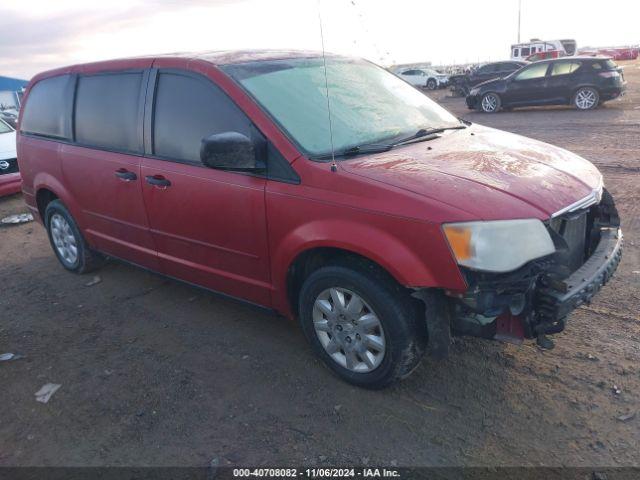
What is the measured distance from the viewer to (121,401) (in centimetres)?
322

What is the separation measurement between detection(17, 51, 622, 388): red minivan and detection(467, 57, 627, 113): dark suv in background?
12696mm

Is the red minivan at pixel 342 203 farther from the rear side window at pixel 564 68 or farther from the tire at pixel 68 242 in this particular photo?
the rear side window at pixel 564 68

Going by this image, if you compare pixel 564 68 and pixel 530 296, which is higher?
pixel 564 68

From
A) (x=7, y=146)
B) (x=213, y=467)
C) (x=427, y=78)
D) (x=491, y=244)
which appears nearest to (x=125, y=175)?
(x=213, y=467)

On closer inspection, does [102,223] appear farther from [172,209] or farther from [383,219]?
[383,219]

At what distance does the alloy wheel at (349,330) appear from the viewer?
2979mm

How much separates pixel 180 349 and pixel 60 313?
1.42 m

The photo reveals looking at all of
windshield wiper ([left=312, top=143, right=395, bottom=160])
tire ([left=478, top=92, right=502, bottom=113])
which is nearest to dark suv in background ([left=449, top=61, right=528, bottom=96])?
tire ([left=478, top=92, right=502, bottom=113])

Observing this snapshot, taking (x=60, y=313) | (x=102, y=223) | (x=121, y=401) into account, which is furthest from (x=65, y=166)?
(x=121, y=401)

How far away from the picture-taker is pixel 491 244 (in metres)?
2.56

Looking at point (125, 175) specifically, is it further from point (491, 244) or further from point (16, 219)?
point (16, 219)

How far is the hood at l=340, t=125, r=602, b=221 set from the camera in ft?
8.71

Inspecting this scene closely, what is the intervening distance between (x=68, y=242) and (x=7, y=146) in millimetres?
4801

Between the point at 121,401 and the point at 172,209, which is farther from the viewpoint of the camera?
the point at 172,209
